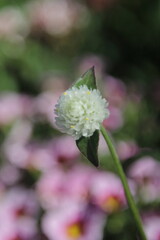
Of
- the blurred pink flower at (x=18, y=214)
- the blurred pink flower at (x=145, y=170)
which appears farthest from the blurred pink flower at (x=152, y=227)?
the blurred pink flower at (x=18, y=214)

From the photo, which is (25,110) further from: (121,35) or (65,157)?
(121,35)

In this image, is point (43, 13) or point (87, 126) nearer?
point (87, 126)

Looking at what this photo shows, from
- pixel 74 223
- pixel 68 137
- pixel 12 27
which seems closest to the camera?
pixel 74 223

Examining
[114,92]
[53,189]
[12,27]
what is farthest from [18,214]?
[12,27]

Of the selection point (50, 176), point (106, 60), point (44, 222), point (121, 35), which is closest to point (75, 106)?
point (44, 222)

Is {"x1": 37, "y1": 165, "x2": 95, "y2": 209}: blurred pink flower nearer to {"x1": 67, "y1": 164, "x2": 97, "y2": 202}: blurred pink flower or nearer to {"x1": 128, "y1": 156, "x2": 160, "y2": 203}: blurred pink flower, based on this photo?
{"x1": 67, "y1": 164, "x2": 97, "y2": 202}: blurred pink flower

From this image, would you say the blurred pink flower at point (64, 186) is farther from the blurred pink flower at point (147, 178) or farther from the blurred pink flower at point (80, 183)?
the blurred pink flower at point (147, 178)

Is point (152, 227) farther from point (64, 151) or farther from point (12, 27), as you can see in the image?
point (12, 27)
